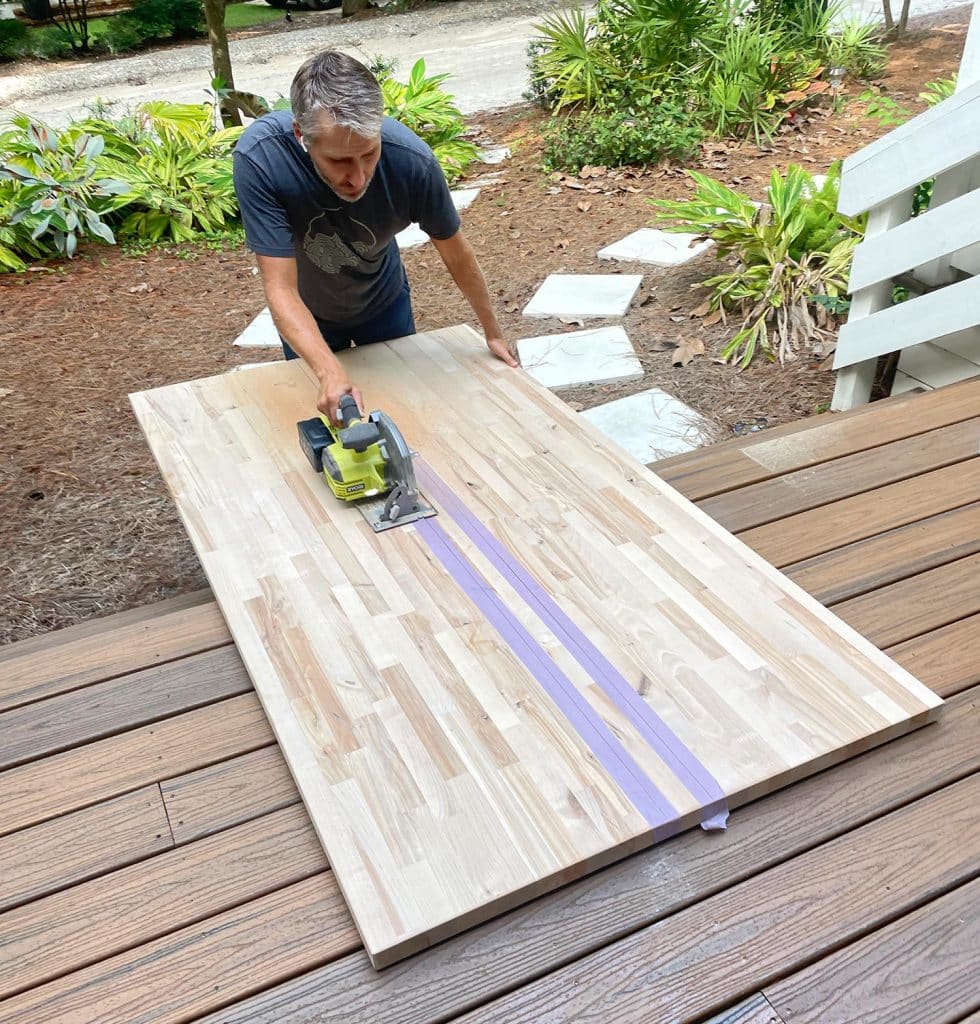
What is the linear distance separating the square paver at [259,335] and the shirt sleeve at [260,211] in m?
1.99

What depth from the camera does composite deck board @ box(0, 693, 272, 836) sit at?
4.81 ft

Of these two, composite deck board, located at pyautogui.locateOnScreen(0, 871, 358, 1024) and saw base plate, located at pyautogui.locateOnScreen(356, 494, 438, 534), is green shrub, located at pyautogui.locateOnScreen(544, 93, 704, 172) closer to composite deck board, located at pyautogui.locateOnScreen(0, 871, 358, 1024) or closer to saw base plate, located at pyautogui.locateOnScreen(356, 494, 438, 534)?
saw base plate, located at pyautogui.locateOnScreen(356, 494, 438, 534)

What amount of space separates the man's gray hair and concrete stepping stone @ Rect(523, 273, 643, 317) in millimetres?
2367

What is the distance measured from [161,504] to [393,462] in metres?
1.66

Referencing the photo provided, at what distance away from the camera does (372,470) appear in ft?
6.46

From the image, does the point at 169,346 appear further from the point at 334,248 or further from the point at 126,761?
the point at 126,761

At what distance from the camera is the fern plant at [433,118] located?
611 centimetres

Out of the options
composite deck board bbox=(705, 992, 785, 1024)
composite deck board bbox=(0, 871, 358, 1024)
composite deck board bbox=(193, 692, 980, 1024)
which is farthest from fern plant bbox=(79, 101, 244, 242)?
composite deck board bbox=(705, 992, 785, 1024)

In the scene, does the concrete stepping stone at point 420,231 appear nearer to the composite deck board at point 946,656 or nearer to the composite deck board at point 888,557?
the composite deck board at point 888,557

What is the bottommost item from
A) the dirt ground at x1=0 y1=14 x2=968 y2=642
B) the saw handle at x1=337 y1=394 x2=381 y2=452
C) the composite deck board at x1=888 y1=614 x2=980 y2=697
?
the dirt ground at x1=0 y1=14 x2=968 y2=642

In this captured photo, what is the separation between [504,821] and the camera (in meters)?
1.27

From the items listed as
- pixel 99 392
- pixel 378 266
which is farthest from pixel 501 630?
pixel 99 392

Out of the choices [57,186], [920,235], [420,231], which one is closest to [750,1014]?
[920,235]

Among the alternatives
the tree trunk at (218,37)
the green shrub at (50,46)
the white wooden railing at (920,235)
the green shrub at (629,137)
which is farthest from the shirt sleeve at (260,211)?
the green shrub at (50,46)
